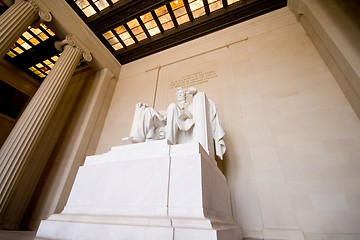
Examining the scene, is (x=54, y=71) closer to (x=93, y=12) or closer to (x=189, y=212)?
(x=93, y=12)

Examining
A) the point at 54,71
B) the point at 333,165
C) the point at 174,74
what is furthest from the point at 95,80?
the point at 333,165

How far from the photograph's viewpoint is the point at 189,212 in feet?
4.93

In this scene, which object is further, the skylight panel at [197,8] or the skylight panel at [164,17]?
the skylight panel at [164,17]

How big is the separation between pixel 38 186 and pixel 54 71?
3.17m

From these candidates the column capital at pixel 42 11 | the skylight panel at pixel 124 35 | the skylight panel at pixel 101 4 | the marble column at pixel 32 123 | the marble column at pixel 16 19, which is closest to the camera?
the marble column at pixel 32 123

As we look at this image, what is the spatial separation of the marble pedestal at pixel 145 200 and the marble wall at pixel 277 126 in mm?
1871

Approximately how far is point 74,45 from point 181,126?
5001mm

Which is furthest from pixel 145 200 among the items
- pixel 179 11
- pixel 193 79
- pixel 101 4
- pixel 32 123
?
pixel 101 4

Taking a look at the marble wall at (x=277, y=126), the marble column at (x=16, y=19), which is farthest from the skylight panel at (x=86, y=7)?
the marble wall at (x=277, y=126)

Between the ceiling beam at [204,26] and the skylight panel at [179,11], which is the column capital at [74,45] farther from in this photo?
the skylight panel at [179,11]

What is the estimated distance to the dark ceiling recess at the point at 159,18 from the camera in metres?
5.62

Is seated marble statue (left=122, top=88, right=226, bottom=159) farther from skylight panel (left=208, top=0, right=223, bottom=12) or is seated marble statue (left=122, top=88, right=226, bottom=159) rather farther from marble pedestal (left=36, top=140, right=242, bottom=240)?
skylight panel (left=208, top=0, right=223, bottom=12)

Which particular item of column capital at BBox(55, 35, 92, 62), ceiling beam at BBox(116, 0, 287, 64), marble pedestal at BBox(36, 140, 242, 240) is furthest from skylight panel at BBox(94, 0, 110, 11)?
marble pedestal at BBox(36, 140, 242, 240)

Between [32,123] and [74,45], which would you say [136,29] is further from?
[32,123]
